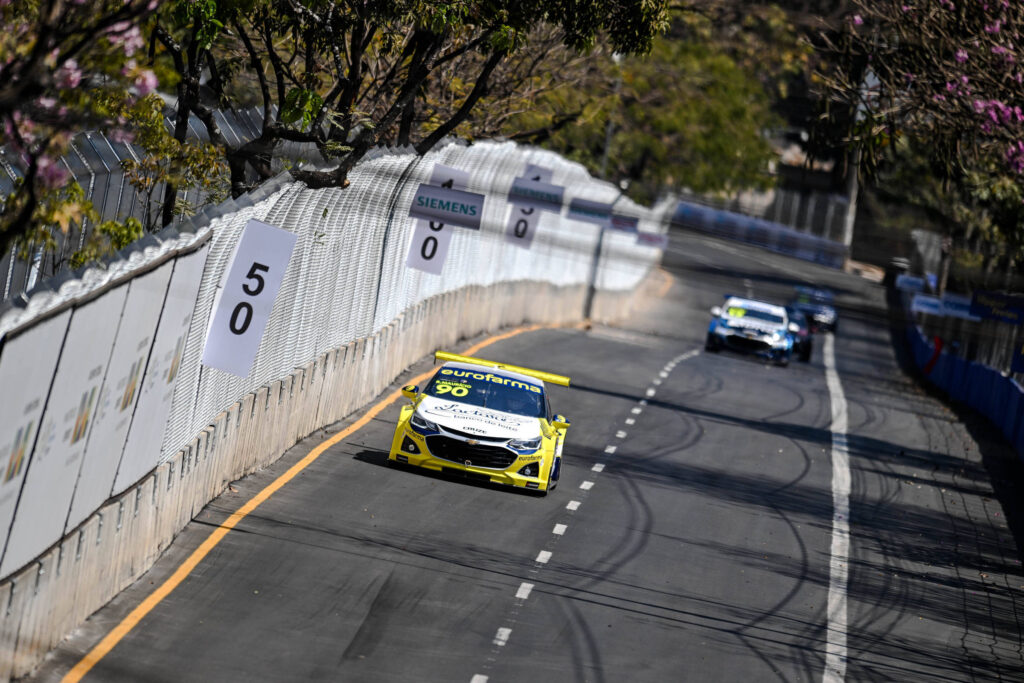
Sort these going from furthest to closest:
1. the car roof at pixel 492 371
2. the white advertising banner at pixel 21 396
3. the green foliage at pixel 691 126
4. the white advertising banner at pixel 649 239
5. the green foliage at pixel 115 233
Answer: the green foliage at pixel 691 126, the white advertising banner at pixel 649 239, the car roof at pixel 492 371, the green foliage at pixel 115 233, the white advertising banner at pixel 21 396

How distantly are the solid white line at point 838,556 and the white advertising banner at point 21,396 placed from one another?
6.94 m

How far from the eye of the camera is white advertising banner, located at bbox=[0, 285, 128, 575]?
31.4 ft

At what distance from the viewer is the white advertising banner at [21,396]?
8641mm

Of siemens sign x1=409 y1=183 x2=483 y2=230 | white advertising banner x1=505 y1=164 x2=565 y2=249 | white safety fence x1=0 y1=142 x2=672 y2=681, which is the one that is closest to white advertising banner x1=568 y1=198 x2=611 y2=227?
white advertising banner x1=505 y1=164 x2=565 y2=249

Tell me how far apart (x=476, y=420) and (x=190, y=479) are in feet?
15.3

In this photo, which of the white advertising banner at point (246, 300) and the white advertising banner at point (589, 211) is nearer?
the white advertising banner at point (246, 300)

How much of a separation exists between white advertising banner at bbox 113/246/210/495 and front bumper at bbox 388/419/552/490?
16.8 feet

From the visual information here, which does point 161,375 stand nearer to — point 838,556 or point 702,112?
point 838,556

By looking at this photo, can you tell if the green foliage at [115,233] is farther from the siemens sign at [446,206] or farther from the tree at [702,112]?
the tree at [702,112]

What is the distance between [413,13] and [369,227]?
4.66 metres

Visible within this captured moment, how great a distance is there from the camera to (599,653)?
1252 cm

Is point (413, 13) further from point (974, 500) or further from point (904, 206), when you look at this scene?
point (904, 206)

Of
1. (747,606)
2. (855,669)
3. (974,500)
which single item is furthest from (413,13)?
(974,500)

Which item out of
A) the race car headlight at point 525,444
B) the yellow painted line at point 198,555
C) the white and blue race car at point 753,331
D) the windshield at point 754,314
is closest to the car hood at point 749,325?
the white and blue race car at point 753,331
